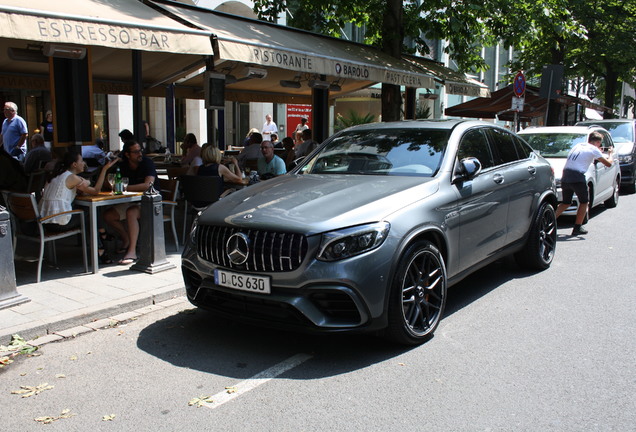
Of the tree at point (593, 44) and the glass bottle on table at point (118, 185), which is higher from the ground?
the tree at point (593, 44)

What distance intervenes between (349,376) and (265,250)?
1040 mm

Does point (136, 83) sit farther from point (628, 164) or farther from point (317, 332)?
point (628, 164)

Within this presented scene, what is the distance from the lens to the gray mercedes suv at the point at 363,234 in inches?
165

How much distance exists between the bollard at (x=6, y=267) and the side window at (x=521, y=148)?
17.4 feet

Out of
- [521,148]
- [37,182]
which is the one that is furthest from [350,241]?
[37,182]

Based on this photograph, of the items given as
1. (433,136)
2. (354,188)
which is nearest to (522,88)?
(433,136)

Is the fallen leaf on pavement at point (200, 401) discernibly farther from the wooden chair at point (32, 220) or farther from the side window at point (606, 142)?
the side window at point (606, 142)

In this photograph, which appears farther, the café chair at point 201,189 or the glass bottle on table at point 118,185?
the café chair at point 201,189

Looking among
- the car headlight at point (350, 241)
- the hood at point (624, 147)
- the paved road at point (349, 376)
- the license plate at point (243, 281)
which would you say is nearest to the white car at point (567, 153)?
the hood at point (624, 147)

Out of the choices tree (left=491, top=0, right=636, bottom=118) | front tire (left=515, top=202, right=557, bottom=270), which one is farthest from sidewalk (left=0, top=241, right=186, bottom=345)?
tree (left=491, top=0, right=636, bottom=118)

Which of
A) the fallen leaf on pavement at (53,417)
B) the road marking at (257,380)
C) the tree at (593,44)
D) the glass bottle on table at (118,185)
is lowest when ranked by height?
the fallen leaf on pavement at (53,417)

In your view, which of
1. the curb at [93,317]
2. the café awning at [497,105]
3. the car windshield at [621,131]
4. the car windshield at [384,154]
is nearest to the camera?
the curb at [93,317]

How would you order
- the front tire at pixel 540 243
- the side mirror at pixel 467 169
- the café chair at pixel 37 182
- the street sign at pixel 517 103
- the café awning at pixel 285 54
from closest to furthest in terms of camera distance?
1. the side mirror at pixel 467 169
2. the front tire at pixel 540 243
3. the café awning at pixel 285 54
4. the café chair at pixel 37 182
5. the street sign at pixel 517 103

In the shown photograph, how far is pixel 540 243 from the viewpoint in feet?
22.8
